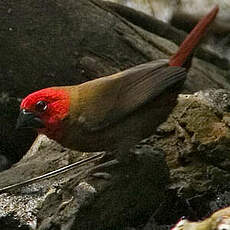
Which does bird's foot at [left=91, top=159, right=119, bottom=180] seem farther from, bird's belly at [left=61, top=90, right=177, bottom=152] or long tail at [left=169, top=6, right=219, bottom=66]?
long tail at [left=169, top=6, right=219, bottom=66]

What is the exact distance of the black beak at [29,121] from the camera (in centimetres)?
304

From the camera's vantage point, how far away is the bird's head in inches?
120

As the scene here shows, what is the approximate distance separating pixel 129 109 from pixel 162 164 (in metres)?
0.32

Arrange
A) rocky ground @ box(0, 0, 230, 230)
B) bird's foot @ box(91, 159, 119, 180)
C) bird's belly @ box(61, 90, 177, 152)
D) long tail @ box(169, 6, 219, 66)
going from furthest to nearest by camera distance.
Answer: long tail @ box(169, 6, 219, 66) → bird's belly @ box(61, 90, 177, 152) → bird's foot @ box(91, 159, 119, 180) → rocky ground @ box(0, 0, 230, 230)

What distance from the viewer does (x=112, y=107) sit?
10.3 ft

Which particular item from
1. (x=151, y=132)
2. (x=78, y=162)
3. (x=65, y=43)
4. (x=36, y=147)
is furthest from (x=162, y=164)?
(x=65, y=43)

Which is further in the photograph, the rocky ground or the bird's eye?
the bird's eye

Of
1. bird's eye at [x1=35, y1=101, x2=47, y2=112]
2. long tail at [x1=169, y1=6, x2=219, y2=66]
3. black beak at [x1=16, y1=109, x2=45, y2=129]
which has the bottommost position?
black beak at [x1=16, y1=109, x2=45, y2=129]

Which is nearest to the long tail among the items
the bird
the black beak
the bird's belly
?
the bird

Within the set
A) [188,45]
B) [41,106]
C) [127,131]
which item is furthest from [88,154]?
[188,45]

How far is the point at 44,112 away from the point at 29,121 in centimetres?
8

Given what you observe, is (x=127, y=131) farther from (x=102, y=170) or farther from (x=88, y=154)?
(x=88, y=154)

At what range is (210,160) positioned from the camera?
3080mm

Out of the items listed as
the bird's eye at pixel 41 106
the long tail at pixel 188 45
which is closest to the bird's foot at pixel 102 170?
the bird's eye at pixel 41 106
